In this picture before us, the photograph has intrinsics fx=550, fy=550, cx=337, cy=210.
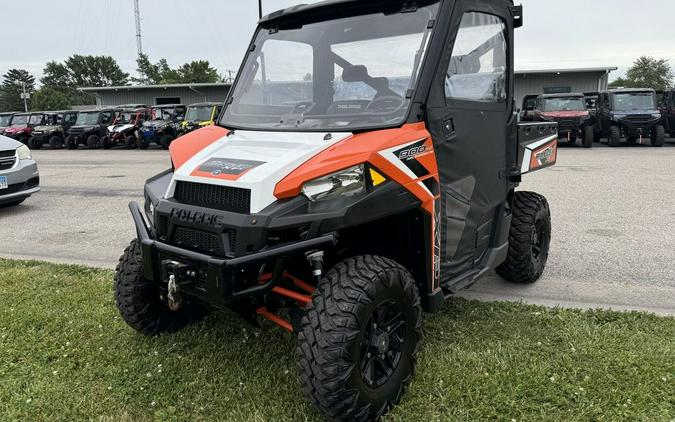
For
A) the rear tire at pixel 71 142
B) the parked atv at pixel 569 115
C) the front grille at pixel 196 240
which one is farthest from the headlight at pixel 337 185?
the rear tire at pixel 71 142

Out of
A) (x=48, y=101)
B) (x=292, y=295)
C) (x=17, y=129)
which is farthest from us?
(x=48, y=101)

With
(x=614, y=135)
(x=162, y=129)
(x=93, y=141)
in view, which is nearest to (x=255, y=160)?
(x=614, y=135)

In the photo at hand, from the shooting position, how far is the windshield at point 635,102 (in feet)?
61.5

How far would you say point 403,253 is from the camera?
10.6 ft

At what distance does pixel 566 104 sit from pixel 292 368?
18.8m

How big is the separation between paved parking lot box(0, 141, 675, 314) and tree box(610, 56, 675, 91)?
75504mm

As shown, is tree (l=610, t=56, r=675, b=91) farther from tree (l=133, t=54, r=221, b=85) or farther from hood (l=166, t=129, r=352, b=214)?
hood (l=166, t=129, r=352, b=214)

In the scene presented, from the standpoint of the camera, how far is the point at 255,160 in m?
2.81

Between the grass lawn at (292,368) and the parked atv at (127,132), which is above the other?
the parked atv at (127,132)

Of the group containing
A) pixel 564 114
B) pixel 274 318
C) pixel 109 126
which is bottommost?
pixel 274 318

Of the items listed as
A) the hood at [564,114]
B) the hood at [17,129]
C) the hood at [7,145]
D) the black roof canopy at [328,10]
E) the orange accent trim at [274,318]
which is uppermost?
the black roof canopy at [328,10]

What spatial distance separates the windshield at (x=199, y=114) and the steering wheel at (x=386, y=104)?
19.9 meters

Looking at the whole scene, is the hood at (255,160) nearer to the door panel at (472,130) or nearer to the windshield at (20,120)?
the door panel at (472,130)

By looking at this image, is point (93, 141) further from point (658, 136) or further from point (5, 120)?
point (658, 136)
